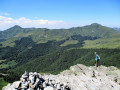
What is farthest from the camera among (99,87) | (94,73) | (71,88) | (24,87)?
(94,73)

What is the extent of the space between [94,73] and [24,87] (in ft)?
95.3

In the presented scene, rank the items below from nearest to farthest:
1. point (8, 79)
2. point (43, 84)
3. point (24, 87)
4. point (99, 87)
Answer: point (24, 87) < point (43, 84) < point (99, 87) < point (8, 79)

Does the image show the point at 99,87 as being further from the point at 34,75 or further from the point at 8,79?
the point at 8,79

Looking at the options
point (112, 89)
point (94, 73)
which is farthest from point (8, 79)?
point (112, 89)

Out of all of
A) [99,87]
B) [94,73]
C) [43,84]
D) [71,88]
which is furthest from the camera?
[94,73]

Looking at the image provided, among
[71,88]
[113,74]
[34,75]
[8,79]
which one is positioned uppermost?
[34,75]

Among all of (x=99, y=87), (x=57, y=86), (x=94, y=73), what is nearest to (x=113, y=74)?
(x=94, y=73)

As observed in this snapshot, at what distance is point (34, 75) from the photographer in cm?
2417

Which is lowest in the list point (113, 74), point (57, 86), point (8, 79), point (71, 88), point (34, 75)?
point (8, 79)

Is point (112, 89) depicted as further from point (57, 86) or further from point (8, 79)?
point (8, 79)

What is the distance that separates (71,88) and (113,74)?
80.3 feet

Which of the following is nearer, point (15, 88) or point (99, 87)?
point (15, 88)

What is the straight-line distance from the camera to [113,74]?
139 feet

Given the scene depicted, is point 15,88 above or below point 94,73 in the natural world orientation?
above
